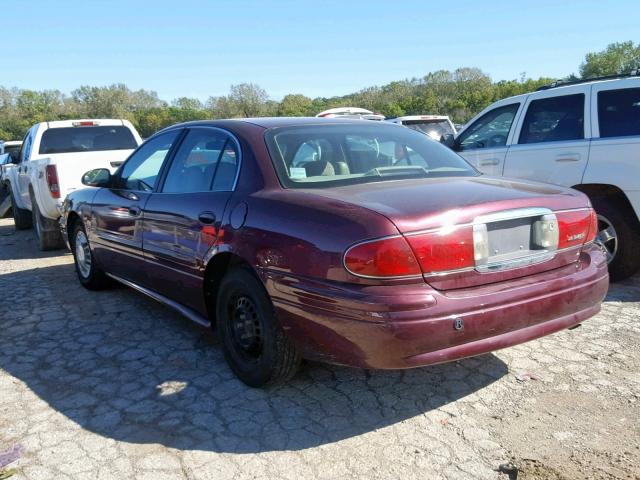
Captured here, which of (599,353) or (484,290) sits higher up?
(484,290)

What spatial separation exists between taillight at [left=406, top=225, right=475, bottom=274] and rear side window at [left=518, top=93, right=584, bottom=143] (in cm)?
346

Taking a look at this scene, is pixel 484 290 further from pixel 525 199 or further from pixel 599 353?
pixel 599 353

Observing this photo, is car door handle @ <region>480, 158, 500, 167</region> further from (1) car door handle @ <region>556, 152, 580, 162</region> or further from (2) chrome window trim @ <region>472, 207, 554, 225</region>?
(2) chrome window trim @ <region>472, 207, 554, 225</region>

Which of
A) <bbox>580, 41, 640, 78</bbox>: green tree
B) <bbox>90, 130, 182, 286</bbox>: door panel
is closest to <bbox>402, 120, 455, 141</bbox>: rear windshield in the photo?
<bbox>90, 130, 182, 286</bbox>: door panel

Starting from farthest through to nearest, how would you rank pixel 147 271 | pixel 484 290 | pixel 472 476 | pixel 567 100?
pixel 567 100, pixel 147 271, pixel 484 290, pixel 472 476

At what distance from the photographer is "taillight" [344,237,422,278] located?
2623 mm

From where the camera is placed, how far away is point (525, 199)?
3031mm

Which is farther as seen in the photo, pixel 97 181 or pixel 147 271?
pixel 97 181

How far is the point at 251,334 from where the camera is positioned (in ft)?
11.2

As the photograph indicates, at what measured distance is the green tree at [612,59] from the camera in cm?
6244

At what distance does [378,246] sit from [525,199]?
3.11ft

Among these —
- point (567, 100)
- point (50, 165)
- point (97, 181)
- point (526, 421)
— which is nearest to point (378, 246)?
point (526, 421)

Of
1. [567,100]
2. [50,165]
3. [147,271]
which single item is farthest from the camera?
[50,165]

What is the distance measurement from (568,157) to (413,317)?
12.2 feet
